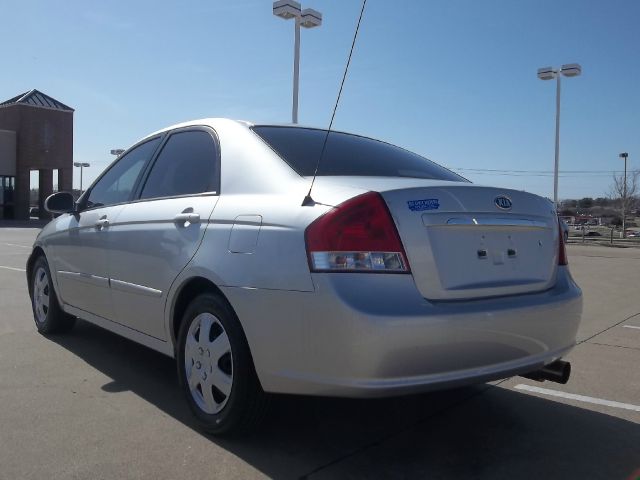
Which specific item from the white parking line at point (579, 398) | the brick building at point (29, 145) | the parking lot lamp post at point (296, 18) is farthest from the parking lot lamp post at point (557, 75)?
the brick building at point (29, 145)

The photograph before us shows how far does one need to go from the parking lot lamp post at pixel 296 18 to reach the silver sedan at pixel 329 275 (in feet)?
38.7

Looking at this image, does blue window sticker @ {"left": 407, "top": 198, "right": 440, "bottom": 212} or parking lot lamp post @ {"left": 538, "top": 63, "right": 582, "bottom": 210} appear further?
parking lot lamp post @ {"left": 538, "top": 63, "right": 582, "bottom": 210}

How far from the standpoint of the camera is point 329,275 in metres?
2.62

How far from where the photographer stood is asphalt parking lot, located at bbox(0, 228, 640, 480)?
2900mm

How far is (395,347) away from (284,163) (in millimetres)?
1179

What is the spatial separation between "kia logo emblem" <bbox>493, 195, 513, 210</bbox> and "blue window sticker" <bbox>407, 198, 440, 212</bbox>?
40 centimetres

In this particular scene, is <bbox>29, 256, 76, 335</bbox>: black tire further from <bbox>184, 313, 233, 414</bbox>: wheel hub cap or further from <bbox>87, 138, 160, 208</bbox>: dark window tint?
<bbox>184, 313, 233, 414</bbox>: wheel hub cap

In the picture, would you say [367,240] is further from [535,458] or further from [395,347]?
[535,458]

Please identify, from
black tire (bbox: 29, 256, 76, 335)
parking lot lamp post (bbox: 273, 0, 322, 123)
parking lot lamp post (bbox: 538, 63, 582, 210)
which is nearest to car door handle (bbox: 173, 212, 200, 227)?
black tire (bbox: 29, 256, 76, 335)

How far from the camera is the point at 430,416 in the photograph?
142 inches

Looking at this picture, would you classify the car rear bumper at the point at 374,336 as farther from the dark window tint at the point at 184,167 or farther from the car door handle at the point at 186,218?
the dark window tint at the point at 184,167

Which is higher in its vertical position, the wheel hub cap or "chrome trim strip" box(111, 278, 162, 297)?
"chrome trim strip" box(111, 278, 162, 297)

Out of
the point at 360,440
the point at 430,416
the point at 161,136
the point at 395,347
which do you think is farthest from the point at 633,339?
the point at 161,136

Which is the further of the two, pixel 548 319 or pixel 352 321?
pixel 548 319
